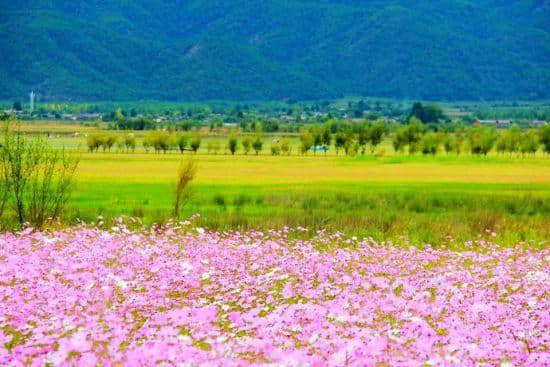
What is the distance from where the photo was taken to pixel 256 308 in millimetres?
8273

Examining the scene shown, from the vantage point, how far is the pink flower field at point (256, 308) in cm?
655

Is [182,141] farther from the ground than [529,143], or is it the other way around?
[529,143]

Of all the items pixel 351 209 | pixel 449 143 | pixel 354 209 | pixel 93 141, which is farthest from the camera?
pixel 449 143

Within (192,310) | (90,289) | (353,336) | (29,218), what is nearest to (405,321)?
(353,336)

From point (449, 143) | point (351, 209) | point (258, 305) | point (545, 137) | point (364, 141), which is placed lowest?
point (449, 143)

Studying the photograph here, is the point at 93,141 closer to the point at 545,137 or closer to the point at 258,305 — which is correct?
the point at 545,137

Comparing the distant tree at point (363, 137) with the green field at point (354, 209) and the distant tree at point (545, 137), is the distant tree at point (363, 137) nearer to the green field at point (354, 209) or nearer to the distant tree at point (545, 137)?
the distant tree at point (545, 137)

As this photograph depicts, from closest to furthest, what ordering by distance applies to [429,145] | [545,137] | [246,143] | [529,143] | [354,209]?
[354,209]
[545,137]
[529,143]
[246,143]
[429,145]

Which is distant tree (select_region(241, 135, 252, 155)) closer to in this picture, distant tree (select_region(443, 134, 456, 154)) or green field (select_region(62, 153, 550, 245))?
distant tree (select_region(443, 134, 456, 154))

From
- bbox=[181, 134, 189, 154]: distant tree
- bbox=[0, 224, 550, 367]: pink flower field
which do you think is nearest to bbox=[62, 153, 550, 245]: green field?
bbox=[0, 224, 550, 367]: pink flower field

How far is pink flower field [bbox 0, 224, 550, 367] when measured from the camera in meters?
6.55

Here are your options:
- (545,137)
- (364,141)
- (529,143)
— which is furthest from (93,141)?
(545,137)

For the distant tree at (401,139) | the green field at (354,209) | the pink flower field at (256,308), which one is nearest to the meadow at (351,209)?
the green field at (354,209)

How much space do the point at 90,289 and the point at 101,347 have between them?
8.62 feet
